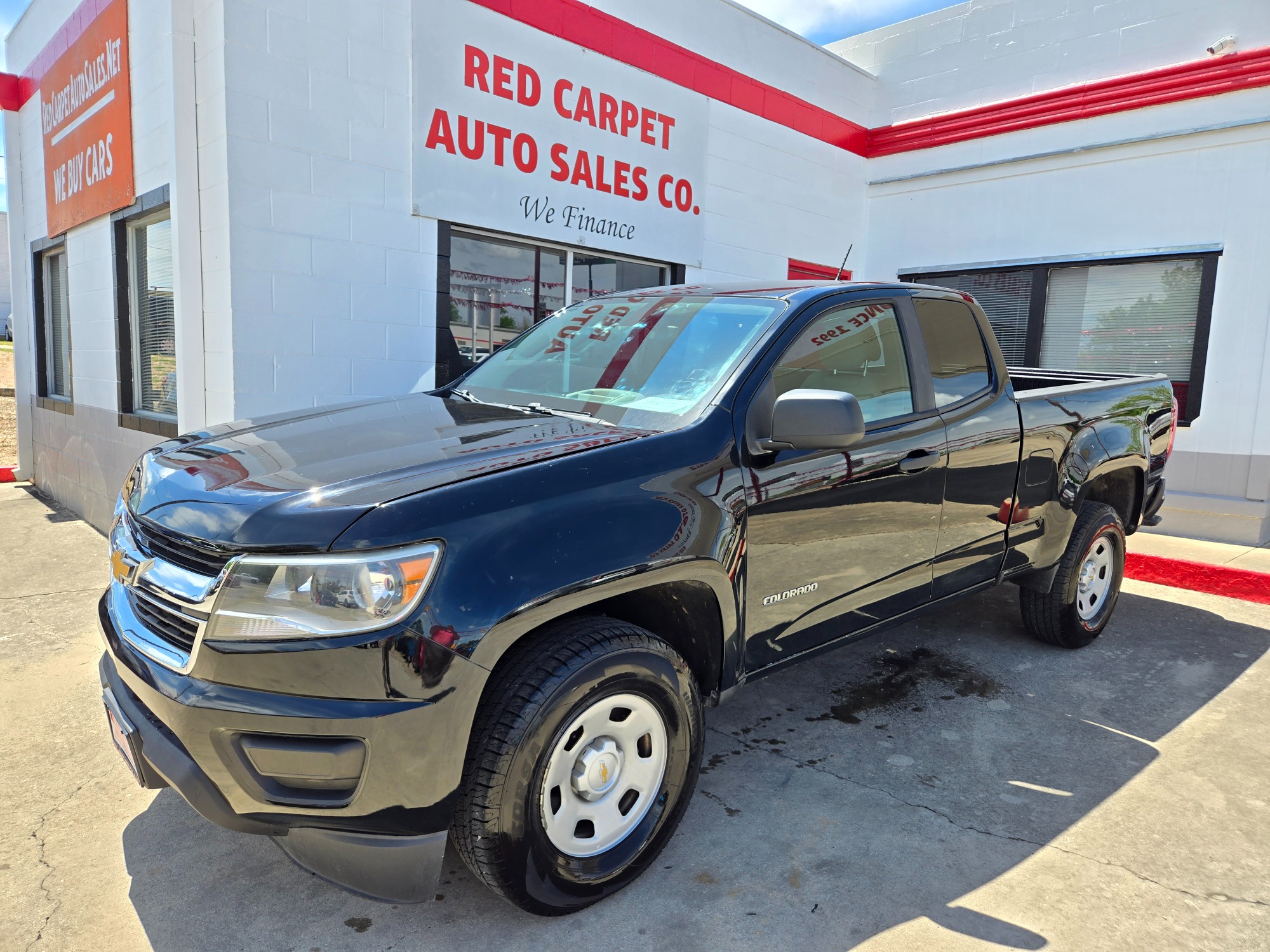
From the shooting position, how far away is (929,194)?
377 inches

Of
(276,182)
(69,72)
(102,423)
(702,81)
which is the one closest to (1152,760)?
(276,182)

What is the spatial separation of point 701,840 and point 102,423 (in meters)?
6.50

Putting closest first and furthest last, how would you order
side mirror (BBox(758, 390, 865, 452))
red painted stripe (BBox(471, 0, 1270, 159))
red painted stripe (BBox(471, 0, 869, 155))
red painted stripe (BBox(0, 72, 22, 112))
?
side mirror (BBox(758, 390, 865, 452)) → red painted stripe (BBox(471, 0, 869, 155)) → red painted stripe (BBox(471, 0, 1270, 159)) → red painted stripe (BBox(0, 72, 22, 112))

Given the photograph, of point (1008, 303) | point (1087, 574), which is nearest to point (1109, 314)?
point (1008, 303)

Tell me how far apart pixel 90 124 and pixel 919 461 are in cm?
721

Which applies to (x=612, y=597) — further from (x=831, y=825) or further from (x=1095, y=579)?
(x=1095, y=579)

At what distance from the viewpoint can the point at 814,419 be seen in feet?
8.61

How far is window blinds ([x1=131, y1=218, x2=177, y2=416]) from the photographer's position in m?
6.18

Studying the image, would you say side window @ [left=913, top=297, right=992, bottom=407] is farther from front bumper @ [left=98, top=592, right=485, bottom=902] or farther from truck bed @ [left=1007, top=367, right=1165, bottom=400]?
front bumper @ [left=98, top=592, right=485, bottom=902]

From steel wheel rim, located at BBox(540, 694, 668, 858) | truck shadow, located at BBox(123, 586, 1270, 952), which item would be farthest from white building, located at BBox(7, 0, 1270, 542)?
steel wheel rim, located at BBox(540, 694, 668, 858)

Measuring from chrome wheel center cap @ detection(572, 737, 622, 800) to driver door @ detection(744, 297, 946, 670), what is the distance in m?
0.62

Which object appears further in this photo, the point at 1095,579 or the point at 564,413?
the point at 1095,579

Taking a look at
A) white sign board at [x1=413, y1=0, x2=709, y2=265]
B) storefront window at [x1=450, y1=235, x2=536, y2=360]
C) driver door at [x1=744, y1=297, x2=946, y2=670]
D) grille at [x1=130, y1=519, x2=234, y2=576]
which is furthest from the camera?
storefront window at [x1=450, y1=235, x2=536, y2=360]

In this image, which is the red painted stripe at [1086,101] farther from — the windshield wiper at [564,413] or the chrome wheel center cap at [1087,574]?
the windshield wiper at [564,413]
